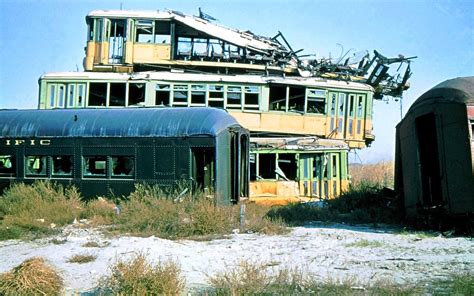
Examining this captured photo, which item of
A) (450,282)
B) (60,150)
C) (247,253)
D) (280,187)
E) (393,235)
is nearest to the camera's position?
(450,282)

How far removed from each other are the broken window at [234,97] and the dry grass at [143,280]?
584 inches

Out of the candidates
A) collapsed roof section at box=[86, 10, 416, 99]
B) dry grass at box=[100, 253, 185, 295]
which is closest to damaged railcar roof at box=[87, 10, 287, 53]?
collapsed roof section at box=[86, 10, 416, 99]

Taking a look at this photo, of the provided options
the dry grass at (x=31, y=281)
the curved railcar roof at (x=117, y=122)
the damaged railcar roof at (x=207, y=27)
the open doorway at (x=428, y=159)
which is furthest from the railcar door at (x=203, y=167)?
the dry grass at (x=31, y=281)

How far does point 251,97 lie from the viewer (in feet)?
69.8

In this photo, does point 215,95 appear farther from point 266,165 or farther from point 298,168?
point 298,168

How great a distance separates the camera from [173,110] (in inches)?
669

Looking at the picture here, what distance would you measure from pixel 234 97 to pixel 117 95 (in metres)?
4.95

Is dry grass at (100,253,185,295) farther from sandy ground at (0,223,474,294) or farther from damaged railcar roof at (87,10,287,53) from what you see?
damaged railcar roof at (87,10,287,53)

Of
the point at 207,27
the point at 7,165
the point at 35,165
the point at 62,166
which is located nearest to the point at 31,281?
the point at 62,166

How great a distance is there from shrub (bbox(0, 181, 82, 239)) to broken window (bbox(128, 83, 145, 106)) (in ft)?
19.9

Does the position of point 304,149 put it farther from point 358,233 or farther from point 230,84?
point 358,233

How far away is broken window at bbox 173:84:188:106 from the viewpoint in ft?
68.2

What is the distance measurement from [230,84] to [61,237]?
434 inches

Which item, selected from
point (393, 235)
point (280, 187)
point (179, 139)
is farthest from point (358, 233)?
point (280, 187)
